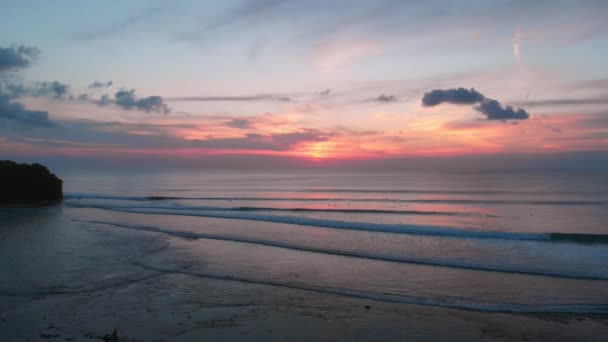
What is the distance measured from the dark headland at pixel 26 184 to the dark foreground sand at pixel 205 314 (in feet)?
91.4

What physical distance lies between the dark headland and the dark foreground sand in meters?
27.9

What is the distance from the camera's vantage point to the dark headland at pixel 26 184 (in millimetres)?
33406

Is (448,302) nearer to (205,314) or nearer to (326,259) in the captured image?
(326,259)

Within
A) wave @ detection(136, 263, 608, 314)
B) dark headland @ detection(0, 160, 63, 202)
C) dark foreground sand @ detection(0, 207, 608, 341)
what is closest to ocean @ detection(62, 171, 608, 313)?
wave @ detection(136, 263, 608, 314)

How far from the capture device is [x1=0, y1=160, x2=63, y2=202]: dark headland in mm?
33406

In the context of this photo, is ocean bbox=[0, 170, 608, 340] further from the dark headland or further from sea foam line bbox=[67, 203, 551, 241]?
the dark headland

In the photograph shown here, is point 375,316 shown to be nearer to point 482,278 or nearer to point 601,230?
point 482,278

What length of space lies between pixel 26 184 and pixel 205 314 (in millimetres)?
35726

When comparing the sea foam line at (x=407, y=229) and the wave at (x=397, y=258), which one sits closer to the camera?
the wave at (x=397, y=258)

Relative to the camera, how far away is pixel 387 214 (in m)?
27.8

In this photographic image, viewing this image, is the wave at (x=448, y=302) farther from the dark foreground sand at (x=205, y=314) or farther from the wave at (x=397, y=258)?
the wave at (x=397, y=258)

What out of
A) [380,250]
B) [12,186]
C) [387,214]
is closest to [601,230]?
[387,214]

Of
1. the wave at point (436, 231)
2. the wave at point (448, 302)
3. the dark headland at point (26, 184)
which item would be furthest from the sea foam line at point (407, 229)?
the dark headland at point (26, 184)

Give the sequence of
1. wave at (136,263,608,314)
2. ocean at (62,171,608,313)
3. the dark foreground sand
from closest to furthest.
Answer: the dark foreground sand < wave at (136,263,608,314) < ocean at (62,171,608,313)
